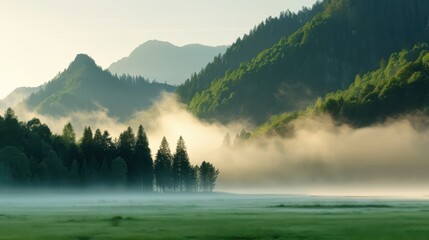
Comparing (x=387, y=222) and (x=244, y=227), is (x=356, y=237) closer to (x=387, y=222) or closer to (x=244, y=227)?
(x=244, y=227)

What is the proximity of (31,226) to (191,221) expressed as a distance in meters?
17.0

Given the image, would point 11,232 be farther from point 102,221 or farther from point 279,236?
point 279,236

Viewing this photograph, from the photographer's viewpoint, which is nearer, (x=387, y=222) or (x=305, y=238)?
(x=305, y=238)

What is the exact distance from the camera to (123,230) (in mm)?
69250

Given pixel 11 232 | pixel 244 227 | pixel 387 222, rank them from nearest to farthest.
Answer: pixel 11 232 < pixel 244 227 < pixel 387 222

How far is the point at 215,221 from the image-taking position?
8244 cm

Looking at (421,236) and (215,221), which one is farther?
(215,221)

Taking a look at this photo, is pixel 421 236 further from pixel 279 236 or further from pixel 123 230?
pixel 123 230

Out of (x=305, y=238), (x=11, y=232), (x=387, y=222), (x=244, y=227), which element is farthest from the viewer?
(x=387, y=222)

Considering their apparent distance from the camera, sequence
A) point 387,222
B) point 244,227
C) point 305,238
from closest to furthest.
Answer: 1. point 305,238
2. point 244,227
3. point 387,222

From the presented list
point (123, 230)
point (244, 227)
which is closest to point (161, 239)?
point (123, 230)

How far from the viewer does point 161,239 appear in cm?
6109

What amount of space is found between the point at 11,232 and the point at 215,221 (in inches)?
914

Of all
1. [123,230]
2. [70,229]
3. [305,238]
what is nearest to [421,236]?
[305,238]
